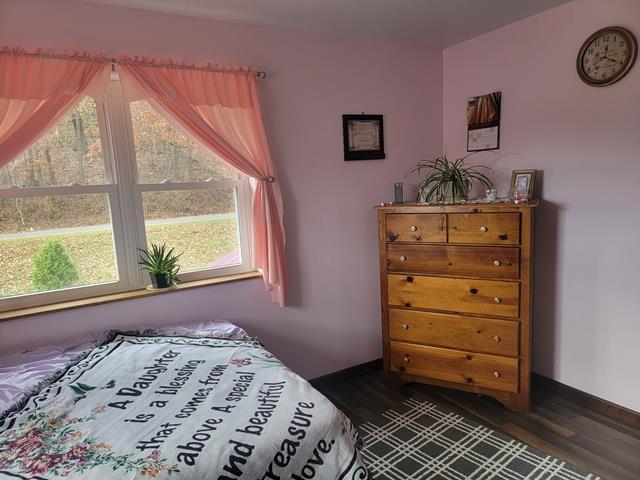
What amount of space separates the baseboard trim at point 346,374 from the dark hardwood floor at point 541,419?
3cm

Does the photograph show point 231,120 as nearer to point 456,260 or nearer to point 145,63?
point 145,63

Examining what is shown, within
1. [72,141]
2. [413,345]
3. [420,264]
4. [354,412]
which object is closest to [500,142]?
[420,264]

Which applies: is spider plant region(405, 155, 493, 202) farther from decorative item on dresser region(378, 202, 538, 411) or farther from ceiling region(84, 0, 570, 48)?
ceiling region(84, 0, 570, 48)

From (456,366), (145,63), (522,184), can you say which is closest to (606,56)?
(522,184)

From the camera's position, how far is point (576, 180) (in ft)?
7.99

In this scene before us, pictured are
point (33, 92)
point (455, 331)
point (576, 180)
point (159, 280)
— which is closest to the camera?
point (33, 92)

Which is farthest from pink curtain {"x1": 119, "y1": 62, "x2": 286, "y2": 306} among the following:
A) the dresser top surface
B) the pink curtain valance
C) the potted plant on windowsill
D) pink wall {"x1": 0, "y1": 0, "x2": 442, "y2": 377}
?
the dresser top surface

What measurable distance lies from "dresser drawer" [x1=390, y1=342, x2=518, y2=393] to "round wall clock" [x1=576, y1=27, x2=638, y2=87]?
1.63 m

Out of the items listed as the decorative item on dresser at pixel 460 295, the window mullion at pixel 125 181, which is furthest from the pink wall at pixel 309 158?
the decorative item on dresser at pixel 460 295

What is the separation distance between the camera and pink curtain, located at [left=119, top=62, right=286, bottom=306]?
7.19ft

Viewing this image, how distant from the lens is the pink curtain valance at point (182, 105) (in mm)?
1912

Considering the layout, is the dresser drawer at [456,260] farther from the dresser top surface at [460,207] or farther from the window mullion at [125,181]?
the window mullion at [125,181]

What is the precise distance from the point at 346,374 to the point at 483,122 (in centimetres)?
203

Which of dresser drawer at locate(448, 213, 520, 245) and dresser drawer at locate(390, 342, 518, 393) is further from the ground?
dresser drawer at locate(448, 213, 520, 245)
